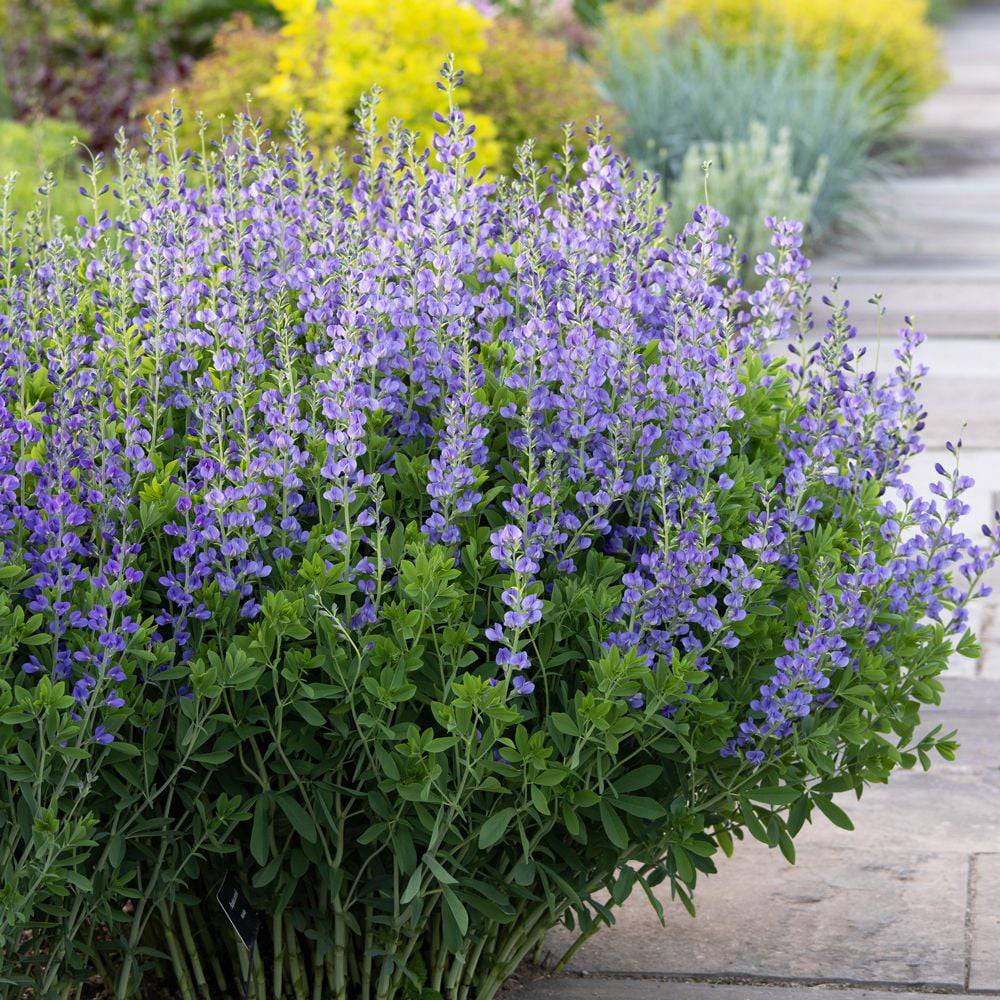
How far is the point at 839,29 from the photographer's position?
1358 centimetres

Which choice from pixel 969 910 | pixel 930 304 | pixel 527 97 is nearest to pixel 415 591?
pixel 969 910

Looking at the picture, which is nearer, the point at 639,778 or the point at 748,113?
the point at 639,778

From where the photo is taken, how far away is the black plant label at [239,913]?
254cm

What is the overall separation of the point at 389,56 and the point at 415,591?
6.14m

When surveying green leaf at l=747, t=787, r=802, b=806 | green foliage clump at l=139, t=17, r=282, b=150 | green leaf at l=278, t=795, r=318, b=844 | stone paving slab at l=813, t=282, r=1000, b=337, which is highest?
green foliage clump at l=139, t=17, r=282, b=150

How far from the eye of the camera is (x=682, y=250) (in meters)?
2.86

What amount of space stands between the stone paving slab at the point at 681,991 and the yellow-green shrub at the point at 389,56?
541 centimetres

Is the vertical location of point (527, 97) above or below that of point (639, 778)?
above

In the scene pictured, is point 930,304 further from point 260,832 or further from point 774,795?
point 260,832

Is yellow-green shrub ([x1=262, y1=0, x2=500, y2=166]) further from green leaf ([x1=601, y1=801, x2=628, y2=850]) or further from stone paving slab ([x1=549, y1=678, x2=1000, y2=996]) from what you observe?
green leaf ([x1=601, y1=801, x2=628, y2=850])

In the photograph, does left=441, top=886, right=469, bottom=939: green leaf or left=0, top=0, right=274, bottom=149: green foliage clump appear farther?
left=0, top=0, right=274, bottom=149: green foliage clump

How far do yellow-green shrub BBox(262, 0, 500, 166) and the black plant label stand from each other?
5794mm

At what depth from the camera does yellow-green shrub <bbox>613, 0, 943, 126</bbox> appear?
1345 centimetres

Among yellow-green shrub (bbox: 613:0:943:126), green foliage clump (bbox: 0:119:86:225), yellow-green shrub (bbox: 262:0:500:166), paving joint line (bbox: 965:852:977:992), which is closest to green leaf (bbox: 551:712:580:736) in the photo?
paving joint line (bbox: 965:852:977:992)
